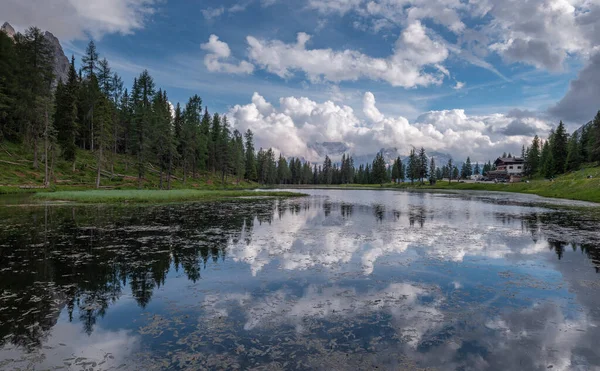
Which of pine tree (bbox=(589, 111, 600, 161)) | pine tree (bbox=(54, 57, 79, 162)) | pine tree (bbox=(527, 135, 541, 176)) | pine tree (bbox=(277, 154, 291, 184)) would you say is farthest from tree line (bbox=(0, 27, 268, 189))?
pine tree (bbox=(527, 135, 541, 176))

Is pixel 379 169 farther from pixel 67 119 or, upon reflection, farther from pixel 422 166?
pixel 67 119

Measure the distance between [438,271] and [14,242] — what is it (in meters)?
22.2

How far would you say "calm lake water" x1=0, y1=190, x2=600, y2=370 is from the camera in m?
6.83

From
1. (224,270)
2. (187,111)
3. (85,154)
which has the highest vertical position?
(187,111)

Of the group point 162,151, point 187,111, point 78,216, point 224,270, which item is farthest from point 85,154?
point 224,270

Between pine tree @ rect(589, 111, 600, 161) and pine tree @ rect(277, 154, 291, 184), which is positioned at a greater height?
pine tree @ rect(589, 111, 600, 161)

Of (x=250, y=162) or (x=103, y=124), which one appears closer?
(x=103, y=124)

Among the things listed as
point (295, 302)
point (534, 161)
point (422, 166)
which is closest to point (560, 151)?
point (534, 161)

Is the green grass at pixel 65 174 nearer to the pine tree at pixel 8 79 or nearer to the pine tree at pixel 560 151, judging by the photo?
the pine tree at pixel 8 79

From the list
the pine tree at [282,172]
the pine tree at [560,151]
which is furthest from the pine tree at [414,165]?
the pine tree at [282,172]

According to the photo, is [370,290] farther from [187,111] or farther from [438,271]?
[187,111]

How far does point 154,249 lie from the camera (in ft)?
54.2

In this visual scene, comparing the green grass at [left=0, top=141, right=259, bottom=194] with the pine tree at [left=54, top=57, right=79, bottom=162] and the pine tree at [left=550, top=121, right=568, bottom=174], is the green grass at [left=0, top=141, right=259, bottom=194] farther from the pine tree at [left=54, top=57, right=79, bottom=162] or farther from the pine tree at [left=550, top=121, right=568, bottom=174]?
the pine tree at [left=550, top=121, right=568, bottom=174]

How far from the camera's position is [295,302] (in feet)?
32.6
